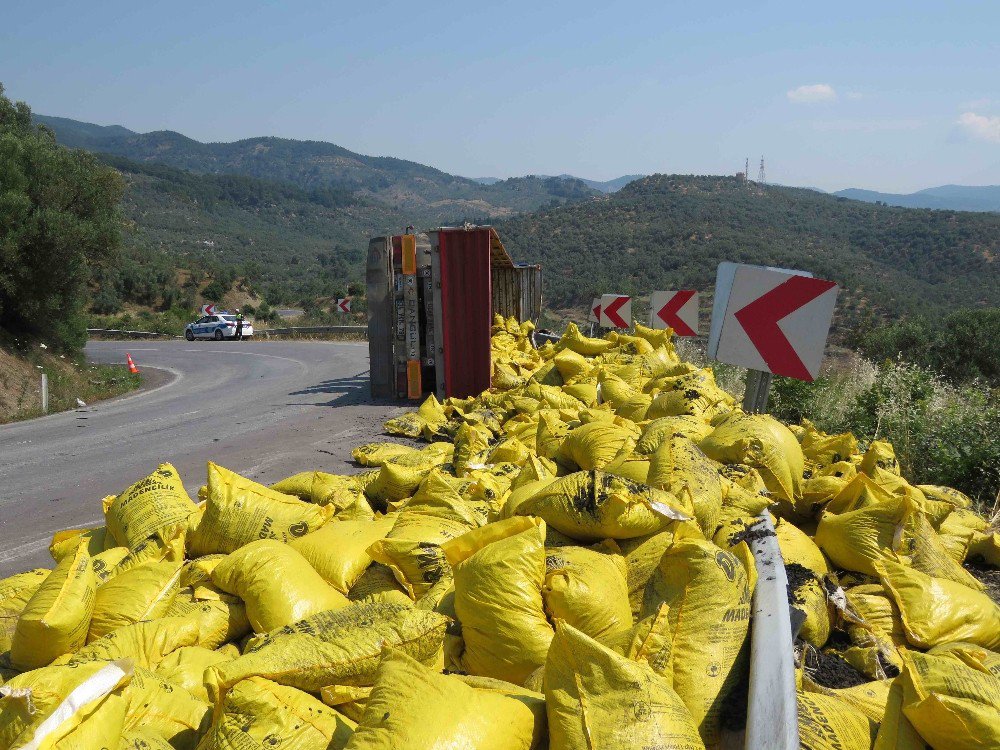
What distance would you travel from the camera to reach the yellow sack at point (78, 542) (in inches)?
132

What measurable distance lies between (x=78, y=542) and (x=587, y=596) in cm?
264

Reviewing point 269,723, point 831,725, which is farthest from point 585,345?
point 269,723

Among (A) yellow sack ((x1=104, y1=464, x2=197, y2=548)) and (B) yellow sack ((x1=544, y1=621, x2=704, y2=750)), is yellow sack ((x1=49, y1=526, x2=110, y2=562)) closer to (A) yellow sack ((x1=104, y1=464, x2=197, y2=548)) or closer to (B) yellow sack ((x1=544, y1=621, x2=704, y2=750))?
(A) yellow sack ((x1=104, y1=464, x2=197, y2=548))

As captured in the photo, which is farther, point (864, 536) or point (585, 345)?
point (585, 345)

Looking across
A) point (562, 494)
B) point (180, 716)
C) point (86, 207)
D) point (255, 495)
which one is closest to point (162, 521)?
point (255, 495)

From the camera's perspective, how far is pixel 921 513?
3145 mm

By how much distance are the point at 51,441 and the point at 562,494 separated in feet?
25.8

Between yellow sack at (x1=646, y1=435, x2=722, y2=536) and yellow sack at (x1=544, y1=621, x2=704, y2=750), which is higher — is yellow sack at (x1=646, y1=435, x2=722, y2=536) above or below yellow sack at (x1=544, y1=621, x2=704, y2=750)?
above

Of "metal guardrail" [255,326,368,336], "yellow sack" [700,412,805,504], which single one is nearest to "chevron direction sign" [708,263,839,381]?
"yellow sack" [700,412,805,504]

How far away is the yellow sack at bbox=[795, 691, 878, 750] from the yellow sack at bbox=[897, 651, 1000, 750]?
0.17 meters

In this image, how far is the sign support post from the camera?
4.64m

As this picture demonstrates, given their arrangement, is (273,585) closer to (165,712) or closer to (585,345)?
(165,712)

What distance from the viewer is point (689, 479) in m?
3.08

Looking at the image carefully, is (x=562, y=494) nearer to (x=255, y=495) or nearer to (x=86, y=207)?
(x=255, y=495)
